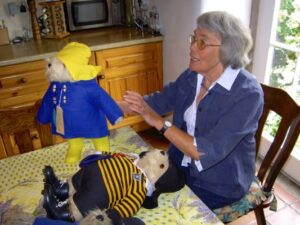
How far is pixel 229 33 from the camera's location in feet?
3.40

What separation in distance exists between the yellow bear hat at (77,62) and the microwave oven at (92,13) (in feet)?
4.79

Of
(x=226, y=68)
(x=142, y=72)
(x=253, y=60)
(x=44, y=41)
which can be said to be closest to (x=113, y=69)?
(x=142, y=72)

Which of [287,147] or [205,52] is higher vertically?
[205,52]

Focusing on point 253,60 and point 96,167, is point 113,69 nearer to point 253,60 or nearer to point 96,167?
point 253,60

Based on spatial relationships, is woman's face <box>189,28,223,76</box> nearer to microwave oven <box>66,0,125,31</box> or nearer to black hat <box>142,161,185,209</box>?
black hat <box>142,161,185,209</box>

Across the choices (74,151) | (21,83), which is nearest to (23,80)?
(21,83)

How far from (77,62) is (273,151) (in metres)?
0.82

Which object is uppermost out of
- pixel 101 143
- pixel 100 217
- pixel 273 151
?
pixel 100 217

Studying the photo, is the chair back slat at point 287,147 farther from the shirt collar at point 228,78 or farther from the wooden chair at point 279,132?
the shirt collar at point 228,78

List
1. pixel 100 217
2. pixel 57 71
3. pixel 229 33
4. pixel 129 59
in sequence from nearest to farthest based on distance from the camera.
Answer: pixel 100 217, pixel 57 71, pixel 229 33, pixel 129 59

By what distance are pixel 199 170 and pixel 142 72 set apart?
1.39 m

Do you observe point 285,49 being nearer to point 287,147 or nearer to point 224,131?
point 287,147

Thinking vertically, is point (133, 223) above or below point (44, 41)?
below

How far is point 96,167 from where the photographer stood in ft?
2.66
